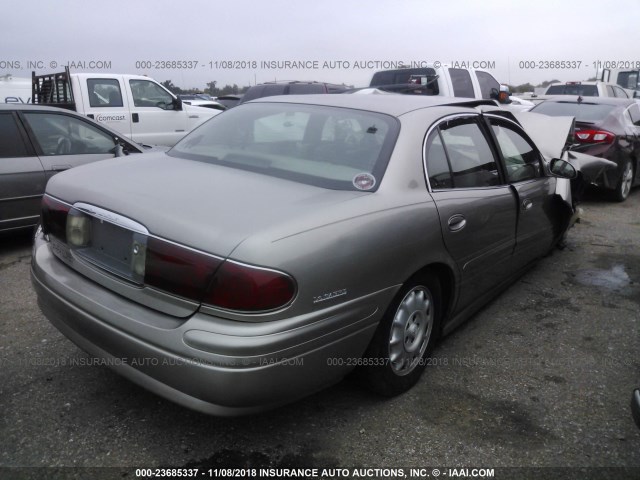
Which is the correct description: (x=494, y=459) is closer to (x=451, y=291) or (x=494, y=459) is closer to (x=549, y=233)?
(x=451, y=291)

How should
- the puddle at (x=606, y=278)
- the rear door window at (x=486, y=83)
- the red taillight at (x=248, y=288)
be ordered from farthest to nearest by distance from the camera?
the rear door window at (x=486, y=83) < the puddle at (x=606, y=278) < the red taillight at (x=248, y=288)

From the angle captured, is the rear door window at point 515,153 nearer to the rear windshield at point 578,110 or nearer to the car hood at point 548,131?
the car hood at point 548,131

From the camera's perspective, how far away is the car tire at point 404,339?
2.60 m

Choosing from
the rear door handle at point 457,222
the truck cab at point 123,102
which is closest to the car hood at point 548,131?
the rear door handle at point 457,222

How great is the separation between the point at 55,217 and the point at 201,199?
0.87 m

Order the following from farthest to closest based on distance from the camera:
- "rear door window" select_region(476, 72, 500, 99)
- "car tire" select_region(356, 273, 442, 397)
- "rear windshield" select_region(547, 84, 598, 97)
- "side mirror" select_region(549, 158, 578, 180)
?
"rear windshield" select_region(547, 84, 598, 97) < "rear door window" select_region(476, 72, 500, 99) < "side mirror" select_region(549, 158, 578, 180) < "car tire" select_region(356, 273, 442, 397)

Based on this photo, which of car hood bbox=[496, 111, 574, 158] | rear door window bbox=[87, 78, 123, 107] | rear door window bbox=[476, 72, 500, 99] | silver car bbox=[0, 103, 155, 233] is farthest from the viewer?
rear door window bbox=[476, 72, 500, 99]

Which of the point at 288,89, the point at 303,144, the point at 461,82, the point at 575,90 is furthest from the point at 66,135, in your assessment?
the point at 575,90

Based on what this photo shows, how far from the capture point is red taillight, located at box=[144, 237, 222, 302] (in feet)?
6.77

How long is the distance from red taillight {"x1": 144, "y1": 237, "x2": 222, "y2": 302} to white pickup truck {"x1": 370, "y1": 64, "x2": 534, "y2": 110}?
7851 mm

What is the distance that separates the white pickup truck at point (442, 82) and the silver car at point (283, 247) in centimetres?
620

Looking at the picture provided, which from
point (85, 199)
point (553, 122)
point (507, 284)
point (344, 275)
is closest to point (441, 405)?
point (344, 275)

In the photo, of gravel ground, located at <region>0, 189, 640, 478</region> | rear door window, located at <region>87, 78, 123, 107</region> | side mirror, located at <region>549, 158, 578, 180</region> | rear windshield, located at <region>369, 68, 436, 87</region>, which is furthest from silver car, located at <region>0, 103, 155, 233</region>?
rear windshield, located at <region>369, 68, 436, 87</region>

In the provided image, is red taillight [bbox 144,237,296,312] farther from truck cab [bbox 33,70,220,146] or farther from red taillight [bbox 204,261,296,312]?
truck cab [bbox 33,70,220,146]
